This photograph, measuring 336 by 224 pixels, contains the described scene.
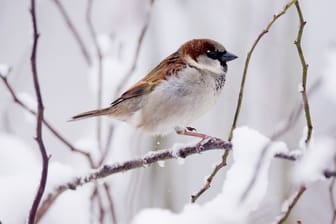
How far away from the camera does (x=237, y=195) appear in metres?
1.03


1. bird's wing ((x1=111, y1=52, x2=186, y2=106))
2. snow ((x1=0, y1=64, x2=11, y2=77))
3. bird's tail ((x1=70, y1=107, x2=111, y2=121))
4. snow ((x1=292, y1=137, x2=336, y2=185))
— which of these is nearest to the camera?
snow ((x1=292, y1=137, x2=336, y2=185))

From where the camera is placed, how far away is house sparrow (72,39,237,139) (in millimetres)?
2234

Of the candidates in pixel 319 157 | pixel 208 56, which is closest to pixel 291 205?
pixel 319 157

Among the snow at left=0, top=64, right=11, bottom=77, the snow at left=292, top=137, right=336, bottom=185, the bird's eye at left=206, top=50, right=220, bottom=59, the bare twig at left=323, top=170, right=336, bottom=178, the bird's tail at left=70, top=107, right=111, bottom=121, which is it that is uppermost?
the bird's eye at left=206, top=50, right=220, bottom=59

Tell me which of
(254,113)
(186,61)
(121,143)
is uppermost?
(254,113)

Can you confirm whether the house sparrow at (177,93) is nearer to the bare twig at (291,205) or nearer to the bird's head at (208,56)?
the bird's head at (208,56)

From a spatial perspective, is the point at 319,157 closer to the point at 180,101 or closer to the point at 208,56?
the point at 180,101

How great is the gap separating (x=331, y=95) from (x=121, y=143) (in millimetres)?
1717

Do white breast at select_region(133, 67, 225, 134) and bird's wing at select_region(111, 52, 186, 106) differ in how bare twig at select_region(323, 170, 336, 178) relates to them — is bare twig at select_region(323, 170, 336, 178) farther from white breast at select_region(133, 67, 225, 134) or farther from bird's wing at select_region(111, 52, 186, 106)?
bird's wing at select_region(111, 52, 186, 106)

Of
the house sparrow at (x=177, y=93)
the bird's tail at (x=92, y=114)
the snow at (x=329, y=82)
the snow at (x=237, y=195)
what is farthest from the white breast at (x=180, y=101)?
the snow at (x=329, y=82)

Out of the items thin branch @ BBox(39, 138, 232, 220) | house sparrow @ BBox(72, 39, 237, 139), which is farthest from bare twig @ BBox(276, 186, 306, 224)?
house sparrow @ BBox(72, 39, 237, 139)

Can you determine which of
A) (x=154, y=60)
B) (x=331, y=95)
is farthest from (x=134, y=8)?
(x=331, y=95)

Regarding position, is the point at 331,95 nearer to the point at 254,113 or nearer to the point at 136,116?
the point at 136,116

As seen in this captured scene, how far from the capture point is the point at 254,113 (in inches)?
133
